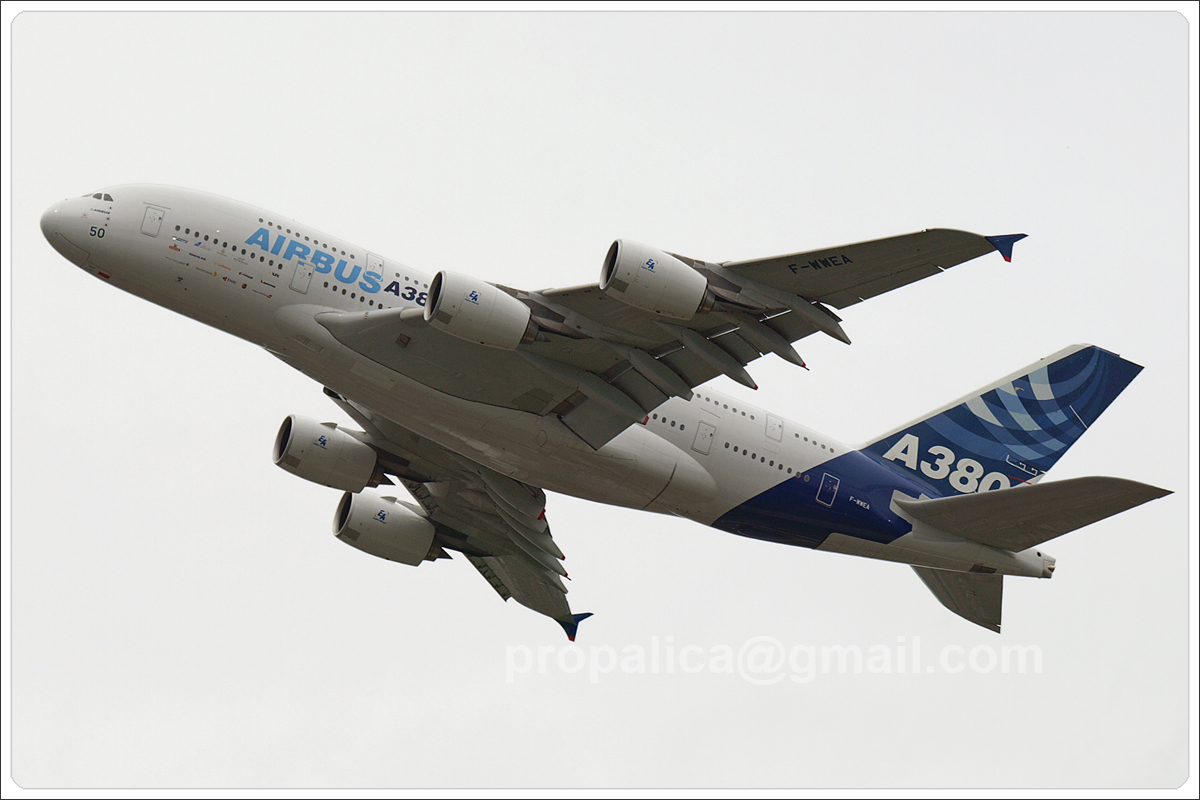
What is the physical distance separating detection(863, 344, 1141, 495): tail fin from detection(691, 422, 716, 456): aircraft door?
208 inches

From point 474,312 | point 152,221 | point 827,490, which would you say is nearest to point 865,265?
point 474,312

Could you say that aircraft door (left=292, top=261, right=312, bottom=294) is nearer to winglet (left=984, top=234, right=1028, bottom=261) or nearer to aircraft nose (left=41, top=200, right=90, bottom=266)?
aircraft nose (left=41, top=200, right=90, bottom=266)

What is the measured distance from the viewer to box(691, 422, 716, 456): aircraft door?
86.7 feet

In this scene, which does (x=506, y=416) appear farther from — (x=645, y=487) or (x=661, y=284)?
(x=661, y=284)

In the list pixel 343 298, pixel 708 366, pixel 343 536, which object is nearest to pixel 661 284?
pixel 708 366

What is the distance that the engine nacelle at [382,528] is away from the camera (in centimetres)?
3148

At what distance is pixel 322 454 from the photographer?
28406 millimetres

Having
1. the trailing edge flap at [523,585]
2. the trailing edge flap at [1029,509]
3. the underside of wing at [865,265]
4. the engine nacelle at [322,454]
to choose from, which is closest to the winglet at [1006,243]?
the underside of wing at [865,265]

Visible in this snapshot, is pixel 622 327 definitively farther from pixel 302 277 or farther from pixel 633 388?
pixel 302 277

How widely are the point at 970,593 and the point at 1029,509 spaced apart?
4.24 m

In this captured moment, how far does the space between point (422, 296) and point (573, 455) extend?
4636 mm

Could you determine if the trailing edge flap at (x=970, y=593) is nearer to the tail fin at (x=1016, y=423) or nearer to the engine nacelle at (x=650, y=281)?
the tail fin at (x=1016, y=423)

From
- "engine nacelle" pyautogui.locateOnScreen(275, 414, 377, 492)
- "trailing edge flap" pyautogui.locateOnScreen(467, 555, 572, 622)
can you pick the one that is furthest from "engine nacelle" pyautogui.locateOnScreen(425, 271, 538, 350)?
"trailing edge flap" pyautogui.locateOnScreen(467, 555, 572, 622)

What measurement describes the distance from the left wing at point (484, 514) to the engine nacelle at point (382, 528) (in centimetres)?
50
